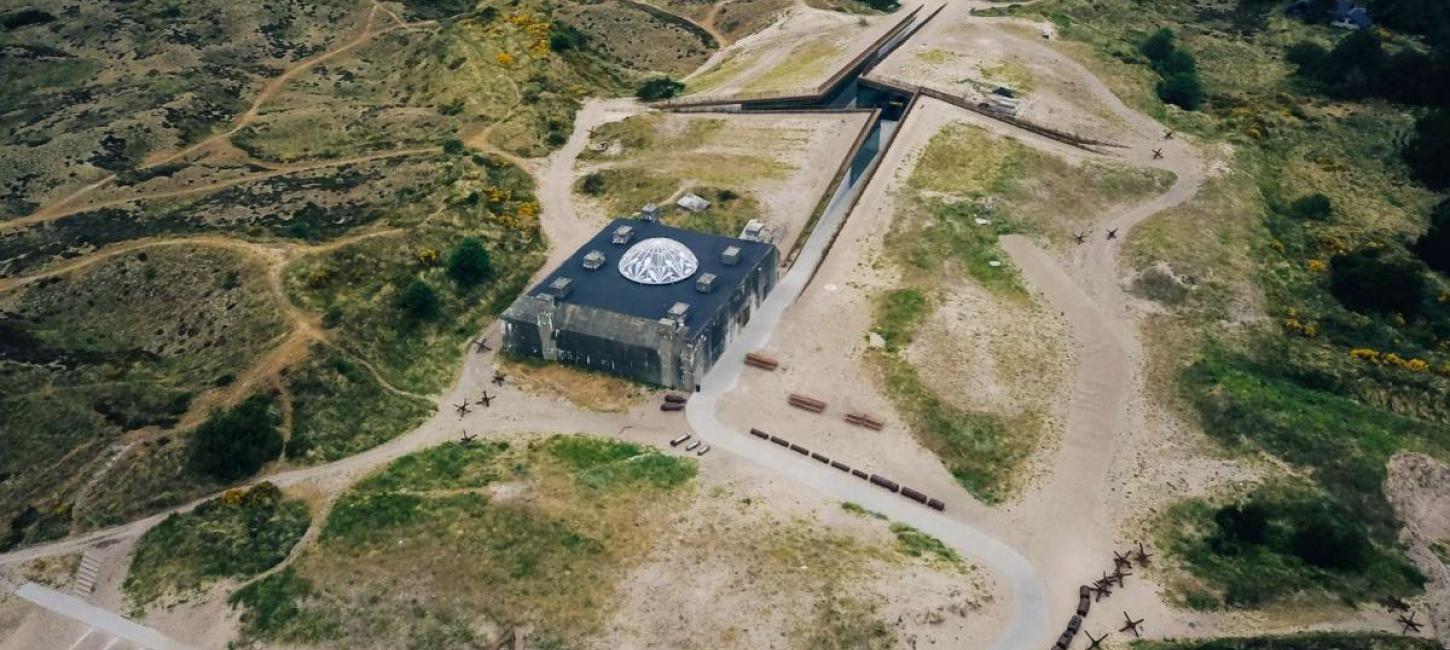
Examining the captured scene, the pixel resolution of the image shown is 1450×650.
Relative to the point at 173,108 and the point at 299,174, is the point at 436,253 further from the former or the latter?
the point at 173,108

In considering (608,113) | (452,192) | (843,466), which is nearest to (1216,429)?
(843,466)

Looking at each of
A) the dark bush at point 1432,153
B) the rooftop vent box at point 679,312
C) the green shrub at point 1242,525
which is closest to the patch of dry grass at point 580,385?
the rooftop vent box at point 679,312

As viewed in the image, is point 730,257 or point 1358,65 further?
point 1358,65

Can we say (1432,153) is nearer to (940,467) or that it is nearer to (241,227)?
(940,467)

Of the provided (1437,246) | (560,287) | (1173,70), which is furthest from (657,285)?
(1173,70)

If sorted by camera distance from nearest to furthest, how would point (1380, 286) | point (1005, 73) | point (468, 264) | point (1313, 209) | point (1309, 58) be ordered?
point (1380, 286)
point (468, 264)
point (1313, 209)
point (1005, 73)
point (1309, 58)

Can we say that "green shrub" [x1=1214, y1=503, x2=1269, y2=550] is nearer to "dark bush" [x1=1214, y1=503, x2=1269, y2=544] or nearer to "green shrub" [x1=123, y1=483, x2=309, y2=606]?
"dark bush" [x1=1214, y1=503, x2=1269, y2=544]
